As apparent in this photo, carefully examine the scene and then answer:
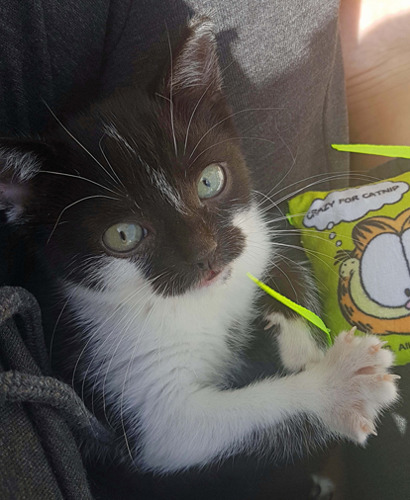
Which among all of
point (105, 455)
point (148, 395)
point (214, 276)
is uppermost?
point (214, 276)

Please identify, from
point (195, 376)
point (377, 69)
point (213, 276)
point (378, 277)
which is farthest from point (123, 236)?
point (377, 69)

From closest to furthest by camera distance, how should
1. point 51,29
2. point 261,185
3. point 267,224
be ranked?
→ point 51,29 < point 267,224 < point 261,185

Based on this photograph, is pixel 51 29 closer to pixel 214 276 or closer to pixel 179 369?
pixel 214 276

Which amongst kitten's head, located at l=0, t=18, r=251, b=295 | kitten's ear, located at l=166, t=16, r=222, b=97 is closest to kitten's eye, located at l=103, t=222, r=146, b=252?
kitten's head, located at l=0, t=18, r=251, b=295

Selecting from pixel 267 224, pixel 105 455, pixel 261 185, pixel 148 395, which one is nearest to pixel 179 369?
pixel 148 395

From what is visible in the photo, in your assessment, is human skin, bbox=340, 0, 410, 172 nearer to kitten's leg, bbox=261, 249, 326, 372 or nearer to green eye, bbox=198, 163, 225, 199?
kitten's leg, bbox=261, 249, 326, 372

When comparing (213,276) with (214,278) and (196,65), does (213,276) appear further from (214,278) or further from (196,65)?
(196,65)

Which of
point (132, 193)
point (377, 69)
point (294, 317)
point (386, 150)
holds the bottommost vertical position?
point (294, 317)
